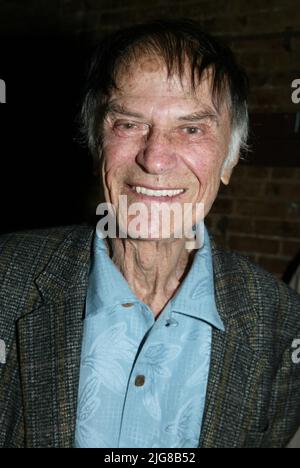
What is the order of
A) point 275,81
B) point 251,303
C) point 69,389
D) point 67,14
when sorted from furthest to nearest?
point 67,14 → point 275,81 → point 251,303 → point 69,389

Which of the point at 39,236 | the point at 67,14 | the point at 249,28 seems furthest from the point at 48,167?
the point at 39,236

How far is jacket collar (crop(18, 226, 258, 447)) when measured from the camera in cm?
104

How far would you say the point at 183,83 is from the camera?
3.53ft

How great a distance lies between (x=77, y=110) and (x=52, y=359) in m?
1.97

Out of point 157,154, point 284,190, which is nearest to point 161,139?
point 157,154

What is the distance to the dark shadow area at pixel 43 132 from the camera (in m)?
2.85

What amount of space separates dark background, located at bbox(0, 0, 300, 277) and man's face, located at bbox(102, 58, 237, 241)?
4.04ft

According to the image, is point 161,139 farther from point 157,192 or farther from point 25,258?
point 25,258

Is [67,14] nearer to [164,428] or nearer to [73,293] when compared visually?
[73,293]

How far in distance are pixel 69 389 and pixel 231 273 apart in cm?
51

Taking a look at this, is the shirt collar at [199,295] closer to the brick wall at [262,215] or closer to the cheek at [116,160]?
the cheek at [116,160]

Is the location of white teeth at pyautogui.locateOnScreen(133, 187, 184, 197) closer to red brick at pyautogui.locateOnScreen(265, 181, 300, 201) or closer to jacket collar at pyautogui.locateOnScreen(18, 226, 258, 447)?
jacket collar at pyautogui.locateOnScreen(18, 226, 258, 447)

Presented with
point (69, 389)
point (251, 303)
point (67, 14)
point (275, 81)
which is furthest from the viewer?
point (67, 14)

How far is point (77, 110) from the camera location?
2.76 metres
